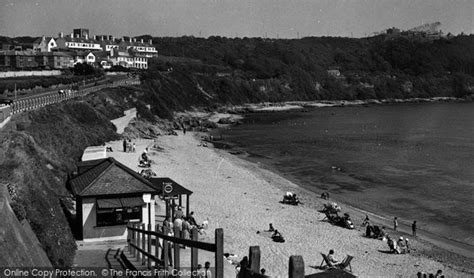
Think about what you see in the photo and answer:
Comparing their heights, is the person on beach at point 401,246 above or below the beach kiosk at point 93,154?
below

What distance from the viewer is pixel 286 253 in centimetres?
2286

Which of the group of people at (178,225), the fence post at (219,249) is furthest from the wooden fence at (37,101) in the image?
the fence post at (219,249)

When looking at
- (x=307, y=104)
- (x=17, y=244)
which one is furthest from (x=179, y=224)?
(x=307, y=104)

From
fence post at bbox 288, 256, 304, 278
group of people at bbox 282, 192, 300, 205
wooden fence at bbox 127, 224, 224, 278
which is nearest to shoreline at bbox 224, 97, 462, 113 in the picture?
group of people at bbox 282, 192, 300, 205

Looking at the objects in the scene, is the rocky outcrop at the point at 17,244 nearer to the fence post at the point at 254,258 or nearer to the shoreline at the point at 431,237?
the fence post at the point at 254,258

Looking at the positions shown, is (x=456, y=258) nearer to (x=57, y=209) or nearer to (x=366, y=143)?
(x=57, y=209)

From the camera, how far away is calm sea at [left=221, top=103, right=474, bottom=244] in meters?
35.3

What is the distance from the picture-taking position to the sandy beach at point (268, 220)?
22.7m

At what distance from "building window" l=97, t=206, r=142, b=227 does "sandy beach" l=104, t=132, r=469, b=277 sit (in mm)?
6145

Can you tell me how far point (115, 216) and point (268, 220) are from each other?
13.5 meters

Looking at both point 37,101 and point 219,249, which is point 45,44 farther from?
point 219,249

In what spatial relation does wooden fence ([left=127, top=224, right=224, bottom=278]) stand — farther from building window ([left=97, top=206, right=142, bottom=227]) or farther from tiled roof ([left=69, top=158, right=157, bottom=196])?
tiled roof ([left=69, top=158, right=157, bottom=196])

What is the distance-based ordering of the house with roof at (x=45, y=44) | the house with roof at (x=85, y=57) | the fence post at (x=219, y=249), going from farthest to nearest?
1. the house with roof at (x=45, y=44)
2. the house with roof at (x=85, y=57)
3. the fence post at (x=219, y=249)

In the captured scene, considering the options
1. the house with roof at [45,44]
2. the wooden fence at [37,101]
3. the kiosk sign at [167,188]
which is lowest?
the kiosk sign at [167,188]
